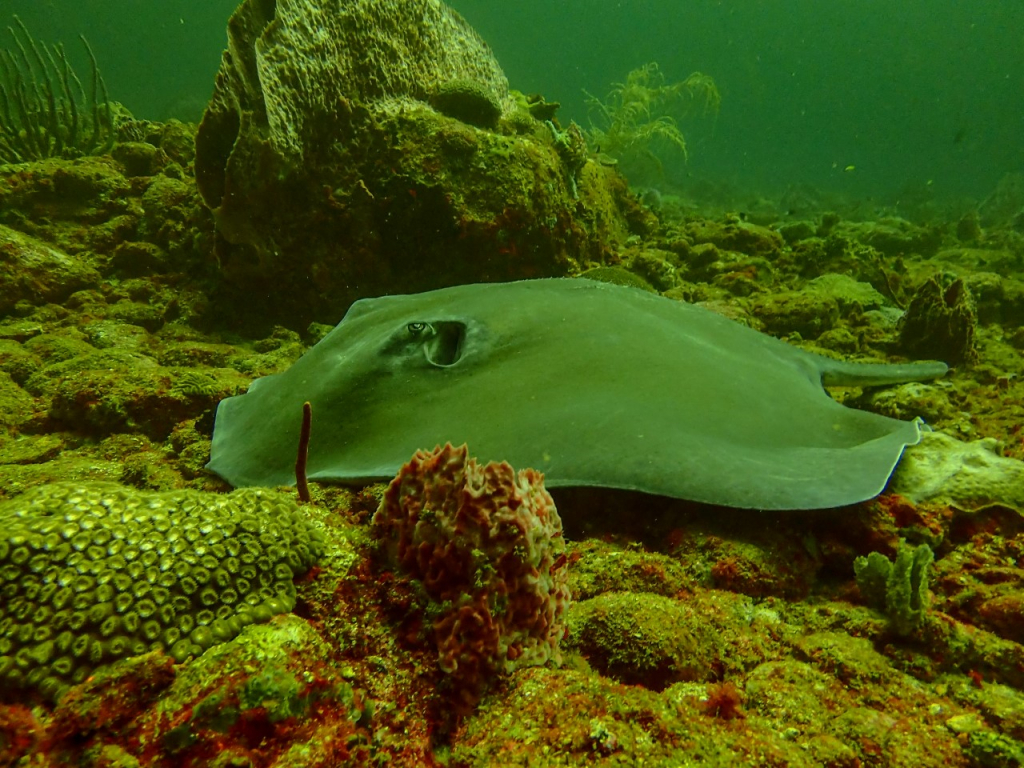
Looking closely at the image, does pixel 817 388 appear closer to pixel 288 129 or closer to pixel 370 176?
pixel 370 176

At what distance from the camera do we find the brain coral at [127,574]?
4.66ft

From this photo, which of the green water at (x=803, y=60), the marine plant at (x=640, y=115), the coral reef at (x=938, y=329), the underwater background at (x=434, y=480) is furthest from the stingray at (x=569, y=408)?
the green water at (x=803, y=60)

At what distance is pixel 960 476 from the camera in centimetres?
251

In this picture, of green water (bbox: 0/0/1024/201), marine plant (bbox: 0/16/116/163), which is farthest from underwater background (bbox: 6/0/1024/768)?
green water (bbox: 0/0/1024/201)

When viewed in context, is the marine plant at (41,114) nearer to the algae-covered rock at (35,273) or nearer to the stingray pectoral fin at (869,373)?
the algae-covered rock at (35,273)

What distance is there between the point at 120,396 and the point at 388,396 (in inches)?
85.4

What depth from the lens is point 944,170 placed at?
7856 centimetres

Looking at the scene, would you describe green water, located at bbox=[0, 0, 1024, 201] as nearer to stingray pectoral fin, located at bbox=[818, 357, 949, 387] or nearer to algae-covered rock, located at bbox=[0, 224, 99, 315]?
algae-covered rock, located at bbox=[0, 224, 99, 315]

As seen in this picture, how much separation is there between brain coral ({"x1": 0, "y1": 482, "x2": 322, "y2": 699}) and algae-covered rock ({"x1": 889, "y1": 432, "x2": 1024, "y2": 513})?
2700 mm

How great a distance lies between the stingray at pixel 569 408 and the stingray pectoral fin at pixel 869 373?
40 centimetres

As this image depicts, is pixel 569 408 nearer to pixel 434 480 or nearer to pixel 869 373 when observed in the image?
pixel 434 480

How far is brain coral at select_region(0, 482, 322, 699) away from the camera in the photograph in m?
1.42

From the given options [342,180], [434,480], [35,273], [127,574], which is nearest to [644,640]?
[434,480]

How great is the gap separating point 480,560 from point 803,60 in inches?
7039
